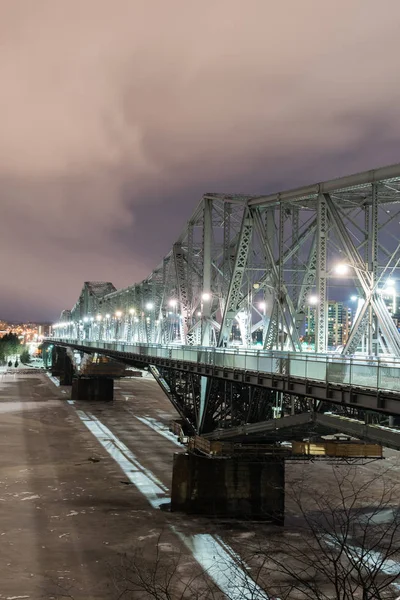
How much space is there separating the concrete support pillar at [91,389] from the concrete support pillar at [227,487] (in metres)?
74.8

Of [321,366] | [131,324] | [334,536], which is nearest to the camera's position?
[334,536]

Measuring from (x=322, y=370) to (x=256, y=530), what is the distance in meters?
11.6

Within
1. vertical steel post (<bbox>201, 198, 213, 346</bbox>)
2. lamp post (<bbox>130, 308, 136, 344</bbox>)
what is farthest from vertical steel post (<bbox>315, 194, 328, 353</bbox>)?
lamp post (<bbox>130, 308, 136, 344</bbox>)

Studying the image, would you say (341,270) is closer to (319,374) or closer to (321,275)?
(321,275)

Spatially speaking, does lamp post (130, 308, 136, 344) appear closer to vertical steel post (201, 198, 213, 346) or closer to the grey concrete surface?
the grey concrete surface

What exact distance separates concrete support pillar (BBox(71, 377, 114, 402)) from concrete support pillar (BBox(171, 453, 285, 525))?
74.8 meters

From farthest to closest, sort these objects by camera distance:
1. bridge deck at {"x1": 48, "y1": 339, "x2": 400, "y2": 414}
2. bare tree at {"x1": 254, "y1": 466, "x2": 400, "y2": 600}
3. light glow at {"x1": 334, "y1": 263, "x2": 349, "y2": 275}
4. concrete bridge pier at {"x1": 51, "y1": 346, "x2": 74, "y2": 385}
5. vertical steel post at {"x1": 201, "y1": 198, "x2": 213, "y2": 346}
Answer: concrete bridge pier at {"x1": 51, "y1": 346, "x2": 74, "y2": 385} < vertical steel post at {"x1": 201, "y1": 198, "x2": 213, "y2": 346} < light glow at {"x1": 334, "y1": 263, "x2": 349, "y2": 275} < bare tree at {"x1": 254, "y1": 466, "x2": 400, "y2": 600} < bridge deck at {"x1": 48, "y1": 339, "x2": 400, "y2": 414}

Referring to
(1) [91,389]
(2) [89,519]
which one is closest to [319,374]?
(2) [89,519]

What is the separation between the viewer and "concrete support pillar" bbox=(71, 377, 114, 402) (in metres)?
106

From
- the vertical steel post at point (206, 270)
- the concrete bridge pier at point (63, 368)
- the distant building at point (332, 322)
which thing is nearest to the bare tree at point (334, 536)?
the distant building at point (332, 322)

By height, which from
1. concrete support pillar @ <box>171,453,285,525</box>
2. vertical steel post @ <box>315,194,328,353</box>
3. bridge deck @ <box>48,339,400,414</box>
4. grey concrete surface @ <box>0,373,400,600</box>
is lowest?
grey concrete surface @ <box>0,373,400,600</box>

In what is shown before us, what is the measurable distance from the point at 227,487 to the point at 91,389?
76452 millimetres

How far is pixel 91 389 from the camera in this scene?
10681 centimetres

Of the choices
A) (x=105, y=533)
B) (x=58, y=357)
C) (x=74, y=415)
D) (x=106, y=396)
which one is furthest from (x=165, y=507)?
(x=58, y=357)
